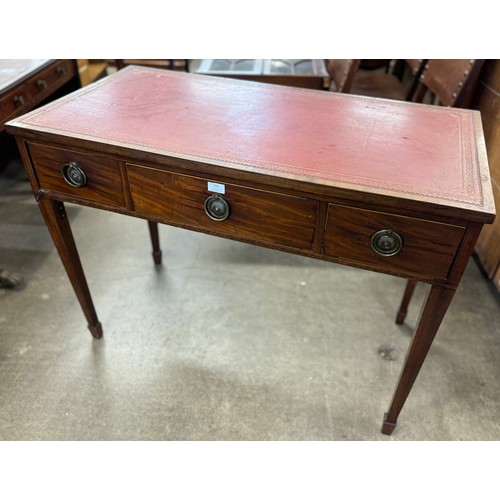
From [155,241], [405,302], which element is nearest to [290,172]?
[405,302]

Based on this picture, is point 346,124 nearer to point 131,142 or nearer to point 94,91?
point 131,142

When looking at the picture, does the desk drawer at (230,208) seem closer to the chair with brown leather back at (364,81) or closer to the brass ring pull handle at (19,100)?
the brass ring pull handle at (19,100)

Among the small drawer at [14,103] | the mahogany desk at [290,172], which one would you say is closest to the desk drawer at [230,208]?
the mahogany desk at [290,172]

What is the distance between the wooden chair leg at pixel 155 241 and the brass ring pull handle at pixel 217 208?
2.62 feet

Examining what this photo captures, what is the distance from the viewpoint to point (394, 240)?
0.83m

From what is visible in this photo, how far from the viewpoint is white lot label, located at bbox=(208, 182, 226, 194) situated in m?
0.90

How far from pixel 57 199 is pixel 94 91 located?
1.13 feet

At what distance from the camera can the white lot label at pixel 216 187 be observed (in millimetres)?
902

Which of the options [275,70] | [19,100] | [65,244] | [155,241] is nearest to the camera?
[65,244]

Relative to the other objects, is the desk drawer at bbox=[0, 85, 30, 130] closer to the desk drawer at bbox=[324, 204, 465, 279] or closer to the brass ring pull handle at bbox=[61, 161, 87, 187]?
the brass ring pull handle at bbox=[61, 161, 87, 187]

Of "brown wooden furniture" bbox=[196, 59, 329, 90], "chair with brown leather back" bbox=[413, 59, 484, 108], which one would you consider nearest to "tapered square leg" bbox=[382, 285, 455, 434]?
"chair with brown leather back" bbox=[413, 59, 484, 108]

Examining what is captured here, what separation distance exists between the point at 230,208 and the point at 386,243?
0.34 m

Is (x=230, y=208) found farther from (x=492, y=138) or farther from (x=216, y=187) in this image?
(x=492, y=138)
